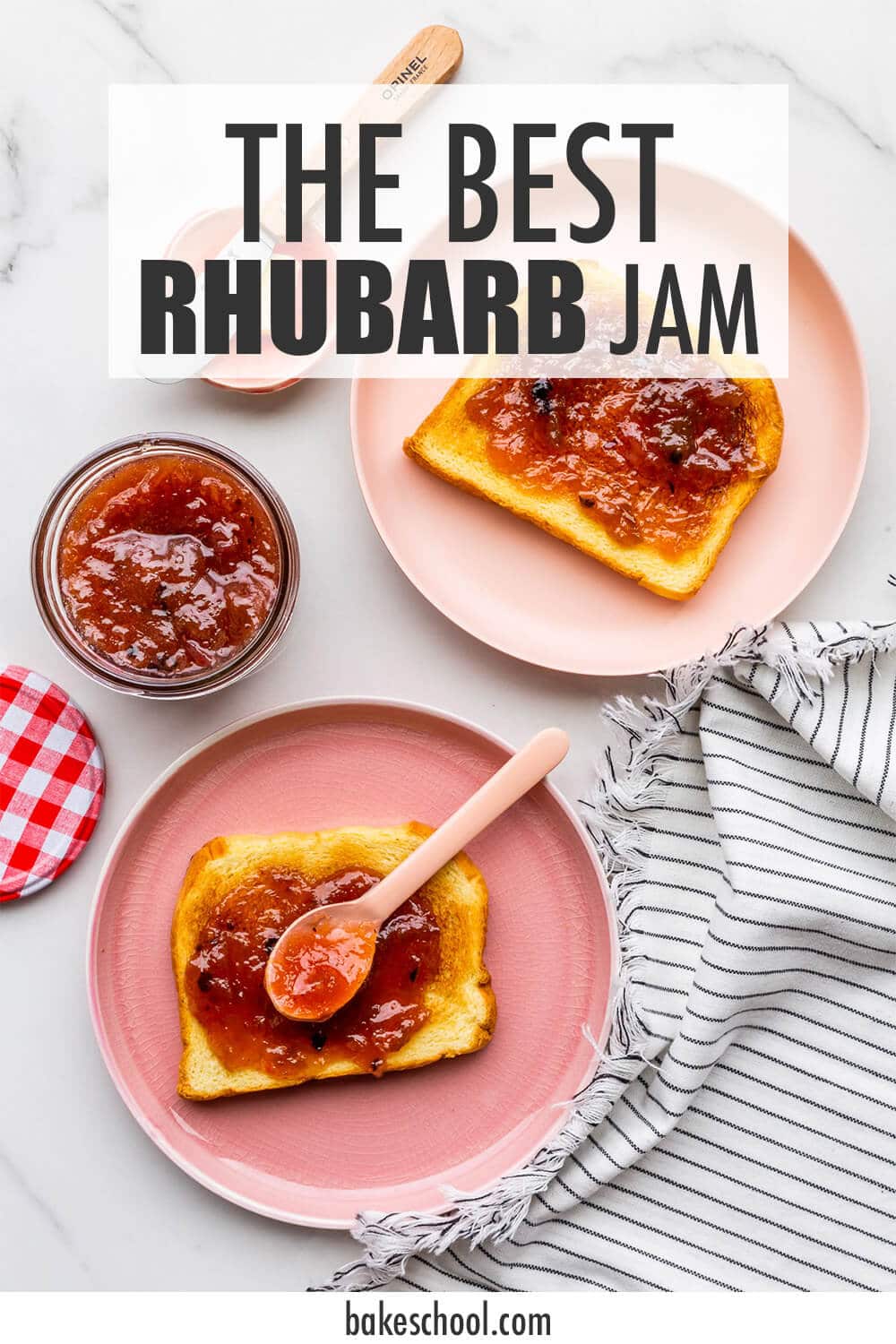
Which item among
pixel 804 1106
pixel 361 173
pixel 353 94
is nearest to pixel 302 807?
pixel 804 1106

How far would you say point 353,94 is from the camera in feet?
6.12

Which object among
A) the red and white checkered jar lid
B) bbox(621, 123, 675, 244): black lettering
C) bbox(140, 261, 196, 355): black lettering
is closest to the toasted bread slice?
bbox(621, 123, 675, 244): black lettering

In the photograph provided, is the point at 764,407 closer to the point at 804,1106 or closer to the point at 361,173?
the point at 361,173

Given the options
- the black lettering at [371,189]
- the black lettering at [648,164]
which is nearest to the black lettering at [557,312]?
the black lettering at [648,164]

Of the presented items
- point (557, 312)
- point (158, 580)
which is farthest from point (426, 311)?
point (158, 580)

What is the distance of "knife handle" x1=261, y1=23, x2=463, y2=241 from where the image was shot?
1.83 metres

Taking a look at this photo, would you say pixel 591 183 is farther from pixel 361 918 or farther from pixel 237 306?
pixel 361 918

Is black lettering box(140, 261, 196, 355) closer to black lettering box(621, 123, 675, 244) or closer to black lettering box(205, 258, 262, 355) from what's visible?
black lettering box(205, 258, 262, 355)

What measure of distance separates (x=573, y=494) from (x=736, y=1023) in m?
0.85

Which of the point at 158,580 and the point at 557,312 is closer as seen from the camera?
the point at 158,580

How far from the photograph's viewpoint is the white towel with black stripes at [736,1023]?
1716 mm

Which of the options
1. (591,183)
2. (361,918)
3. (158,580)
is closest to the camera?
(158,580)

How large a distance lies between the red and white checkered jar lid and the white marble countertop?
0.04 meters

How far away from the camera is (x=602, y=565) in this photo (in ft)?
6.00
